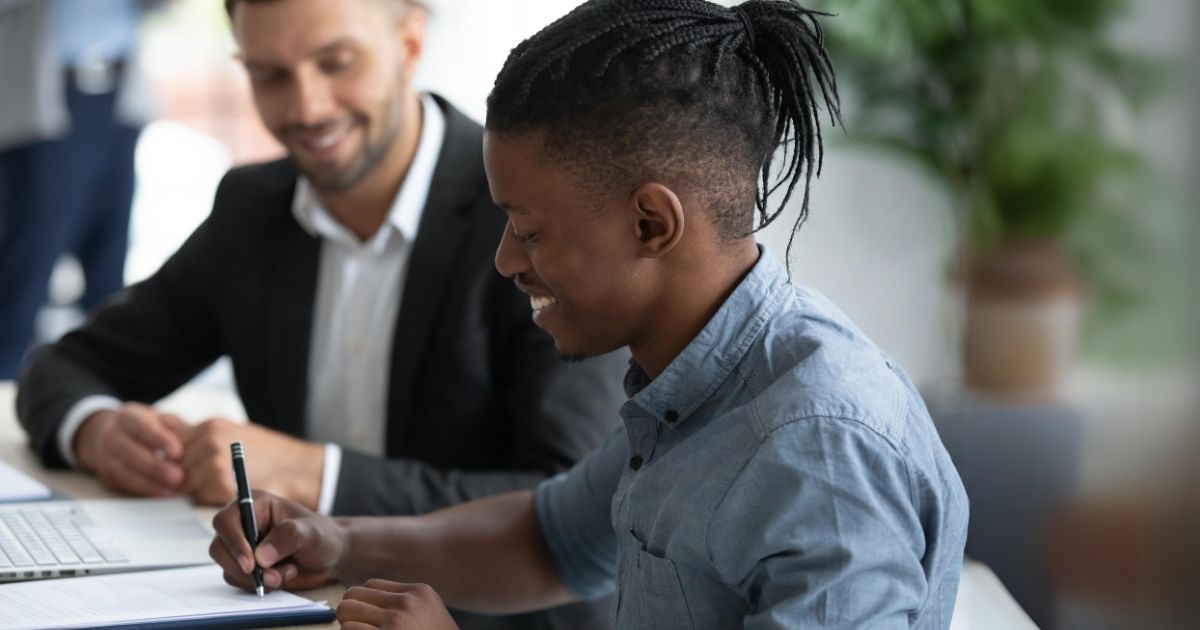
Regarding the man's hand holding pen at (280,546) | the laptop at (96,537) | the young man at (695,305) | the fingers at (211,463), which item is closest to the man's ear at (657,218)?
the young man at (695,305)

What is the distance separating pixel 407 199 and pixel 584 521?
62cm

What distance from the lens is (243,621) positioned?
109cm

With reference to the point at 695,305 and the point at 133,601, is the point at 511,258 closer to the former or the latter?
the point at 695,305

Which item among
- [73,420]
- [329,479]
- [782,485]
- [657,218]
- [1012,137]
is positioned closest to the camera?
[782,485]

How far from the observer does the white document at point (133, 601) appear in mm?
1070

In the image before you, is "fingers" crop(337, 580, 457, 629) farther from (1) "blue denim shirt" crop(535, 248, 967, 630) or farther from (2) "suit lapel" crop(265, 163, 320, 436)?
(2) "suit lapel" crop(265, 163, 320, 436)

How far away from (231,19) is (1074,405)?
3.90 ft

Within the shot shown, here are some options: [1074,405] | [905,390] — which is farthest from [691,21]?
[1074,405]

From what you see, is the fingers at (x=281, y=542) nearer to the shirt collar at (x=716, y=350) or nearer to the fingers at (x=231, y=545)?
the fingers at (x=231, y=545)

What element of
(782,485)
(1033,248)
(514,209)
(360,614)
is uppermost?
(514,209)

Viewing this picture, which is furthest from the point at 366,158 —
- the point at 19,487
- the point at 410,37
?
the point at 19,487

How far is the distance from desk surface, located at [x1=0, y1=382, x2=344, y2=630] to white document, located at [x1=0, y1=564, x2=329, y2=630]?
52mm

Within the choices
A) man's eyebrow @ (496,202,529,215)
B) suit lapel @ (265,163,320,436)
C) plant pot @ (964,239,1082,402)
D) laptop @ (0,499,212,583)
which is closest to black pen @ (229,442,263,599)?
laptop @ (0,499,212,583)

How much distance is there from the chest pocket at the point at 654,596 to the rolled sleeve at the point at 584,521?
235 millimetres
